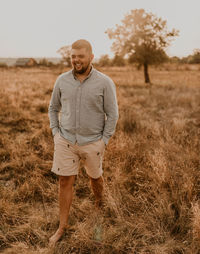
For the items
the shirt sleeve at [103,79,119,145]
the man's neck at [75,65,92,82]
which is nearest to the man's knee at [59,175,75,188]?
the shirt sleeve at [103,79,119,145]

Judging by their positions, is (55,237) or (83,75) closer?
(83,75)

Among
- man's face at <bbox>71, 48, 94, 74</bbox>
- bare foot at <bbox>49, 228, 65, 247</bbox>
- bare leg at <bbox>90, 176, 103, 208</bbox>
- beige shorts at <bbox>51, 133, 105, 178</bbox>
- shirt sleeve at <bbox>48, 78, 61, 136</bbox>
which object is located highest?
man's face at <bbox>71, 48, 94, 74</bbox>

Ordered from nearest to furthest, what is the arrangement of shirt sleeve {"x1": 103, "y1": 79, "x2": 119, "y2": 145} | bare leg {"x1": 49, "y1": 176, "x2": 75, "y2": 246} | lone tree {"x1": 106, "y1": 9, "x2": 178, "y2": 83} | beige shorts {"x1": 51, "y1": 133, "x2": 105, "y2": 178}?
shirt sleeve {"x1": 103, "y1": 79, "x2": 119, "y2": 145} < beige shorts {"x1": 51, "y1": 133, "x2": 105, "y2": 178} < bare leg {"x1": 49, "y1": 176, "x2": 75, "y2": 246} < lone tree {"x1": 106, "y1": 9, "x2": 178, "y2": 83}

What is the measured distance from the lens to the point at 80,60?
2289mm

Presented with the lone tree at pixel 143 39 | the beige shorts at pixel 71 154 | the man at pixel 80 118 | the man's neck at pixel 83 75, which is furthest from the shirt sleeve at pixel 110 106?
the lone tree at pixel 143 39

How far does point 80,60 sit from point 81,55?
2.0 inches

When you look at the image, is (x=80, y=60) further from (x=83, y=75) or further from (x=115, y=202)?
(x=115, y=202)

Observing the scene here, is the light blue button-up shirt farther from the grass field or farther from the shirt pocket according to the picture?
the grass field

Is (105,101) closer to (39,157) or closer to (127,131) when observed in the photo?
(39,157)

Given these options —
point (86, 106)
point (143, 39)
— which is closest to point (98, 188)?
point (86, 106)

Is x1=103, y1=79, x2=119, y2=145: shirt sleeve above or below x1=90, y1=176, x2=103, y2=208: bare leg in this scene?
above

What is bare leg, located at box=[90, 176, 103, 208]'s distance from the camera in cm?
285

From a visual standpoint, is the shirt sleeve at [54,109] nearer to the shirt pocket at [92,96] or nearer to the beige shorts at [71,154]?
the beige shorts at [71,154]

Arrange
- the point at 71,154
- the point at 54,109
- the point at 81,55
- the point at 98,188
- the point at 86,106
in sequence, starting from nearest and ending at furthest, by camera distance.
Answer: the point at 81,55
the point at 86,106
the point at 71,154
the point at 54,109
the point at 98,188
